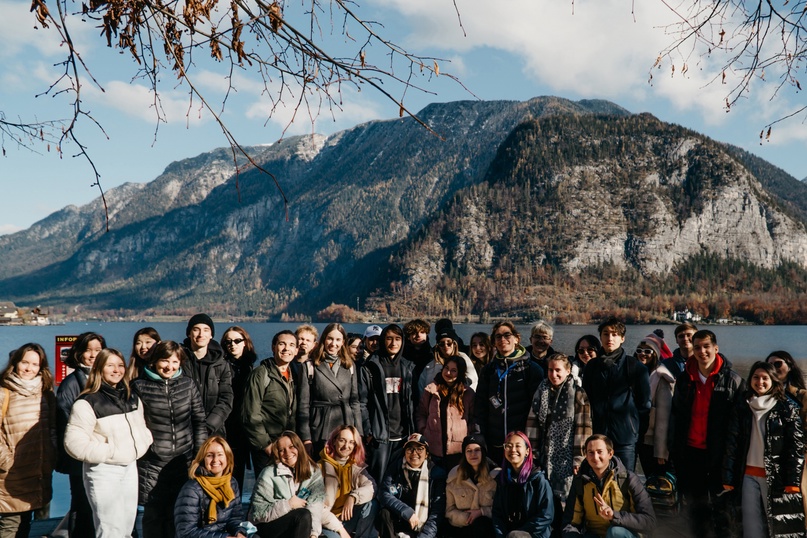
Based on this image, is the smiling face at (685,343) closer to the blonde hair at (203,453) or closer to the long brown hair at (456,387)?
the long brown hair at (456,387)

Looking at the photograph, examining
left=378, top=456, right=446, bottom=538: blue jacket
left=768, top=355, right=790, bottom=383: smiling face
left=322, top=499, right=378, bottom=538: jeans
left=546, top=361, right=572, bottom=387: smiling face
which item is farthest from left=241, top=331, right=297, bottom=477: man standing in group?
left=768, top=355, right=790, bottom=383: smiling face

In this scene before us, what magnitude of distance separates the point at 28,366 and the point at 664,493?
5139 millimetres

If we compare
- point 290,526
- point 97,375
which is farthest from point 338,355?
point 97,375

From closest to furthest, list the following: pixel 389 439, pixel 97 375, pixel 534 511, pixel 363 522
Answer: pixel 97 375 < pixel 534 511 < pixel 363 522 < pixel 389 439

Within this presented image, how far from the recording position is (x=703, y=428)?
5020 millimetres

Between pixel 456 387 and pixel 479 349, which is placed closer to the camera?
pixel 456 387

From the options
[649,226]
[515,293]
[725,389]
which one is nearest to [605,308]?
[515,293]

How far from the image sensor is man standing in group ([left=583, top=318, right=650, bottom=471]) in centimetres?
506

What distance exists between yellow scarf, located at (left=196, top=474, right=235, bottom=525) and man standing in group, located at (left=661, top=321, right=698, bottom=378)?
428 centimetres

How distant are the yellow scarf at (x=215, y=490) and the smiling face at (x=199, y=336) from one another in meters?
1.17

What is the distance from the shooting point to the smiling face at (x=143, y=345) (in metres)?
5.07

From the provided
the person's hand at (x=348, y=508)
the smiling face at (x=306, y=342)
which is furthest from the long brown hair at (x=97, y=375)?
the person's hand at (x=348, y=508)

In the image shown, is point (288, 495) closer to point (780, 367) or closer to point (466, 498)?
point (466, 498)

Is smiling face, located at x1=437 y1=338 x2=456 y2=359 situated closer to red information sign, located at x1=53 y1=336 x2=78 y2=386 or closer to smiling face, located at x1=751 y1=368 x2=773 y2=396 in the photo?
smiling face, located at x1=751 y1=368 x2=773 y2=396
